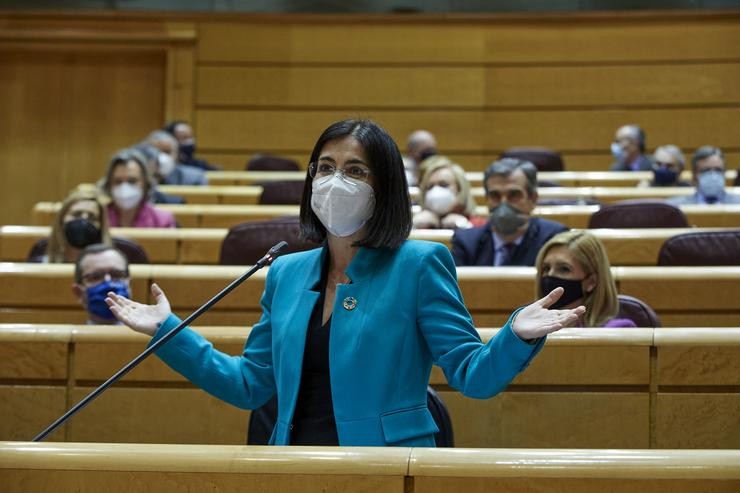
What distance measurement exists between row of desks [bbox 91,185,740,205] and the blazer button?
2.84m

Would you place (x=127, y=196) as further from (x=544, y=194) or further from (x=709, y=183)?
(x=709, y=183)

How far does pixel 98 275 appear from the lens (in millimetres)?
2420

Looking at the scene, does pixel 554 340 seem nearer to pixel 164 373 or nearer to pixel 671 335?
pixel 671 335

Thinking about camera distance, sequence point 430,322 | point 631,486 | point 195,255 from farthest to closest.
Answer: point 195,255 < point 430,322 < point 631,486

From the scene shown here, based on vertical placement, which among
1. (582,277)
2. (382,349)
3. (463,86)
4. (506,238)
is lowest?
(382,349)

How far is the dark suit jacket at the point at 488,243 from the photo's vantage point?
2.87m

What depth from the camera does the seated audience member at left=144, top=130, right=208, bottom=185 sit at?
5094mm

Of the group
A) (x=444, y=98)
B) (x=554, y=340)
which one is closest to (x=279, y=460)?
(x=554, y=340)

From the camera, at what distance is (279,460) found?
1189 mm

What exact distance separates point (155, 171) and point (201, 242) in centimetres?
160

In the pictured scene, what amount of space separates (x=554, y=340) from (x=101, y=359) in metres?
0.84

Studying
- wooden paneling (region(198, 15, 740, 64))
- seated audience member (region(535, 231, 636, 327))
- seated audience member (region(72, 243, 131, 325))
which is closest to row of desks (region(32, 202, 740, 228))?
seated audience member (region(72, 243, 131, 325))

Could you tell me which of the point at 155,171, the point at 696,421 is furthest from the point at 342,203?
the point at 155,171

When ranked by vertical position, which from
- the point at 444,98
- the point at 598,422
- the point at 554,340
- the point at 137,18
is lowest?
the point at 598,422
